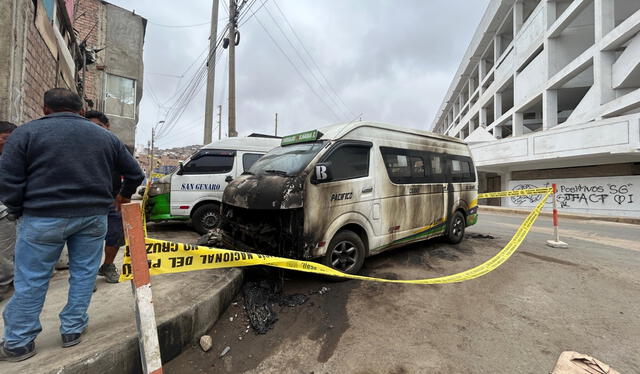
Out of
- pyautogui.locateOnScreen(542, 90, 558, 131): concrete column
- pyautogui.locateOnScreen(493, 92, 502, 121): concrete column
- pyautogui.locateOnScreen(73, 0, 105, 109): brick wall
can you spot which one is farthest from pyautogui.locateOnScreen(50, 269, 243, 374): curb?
pyautogui.locateOnScreen(493, 92, 502, 121): concrete column

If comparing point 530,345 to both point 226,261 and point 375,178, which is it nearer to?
point 375,178

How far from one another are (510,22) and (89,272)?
34356mm

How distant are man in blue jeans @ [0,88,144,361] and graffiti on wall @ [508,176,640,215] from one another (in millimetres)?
19714

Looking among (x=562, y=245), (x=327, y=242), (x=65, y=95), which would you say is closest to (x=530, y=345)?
(x=327, y=242)

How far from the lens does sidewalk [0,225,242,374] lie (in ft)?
6.03

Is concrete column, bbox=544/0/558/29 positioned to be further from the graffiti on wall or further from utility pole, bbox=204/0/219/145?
utility pole, bbox=204/0/219/145

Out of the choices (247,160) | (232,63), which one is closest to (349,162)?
(247,160)

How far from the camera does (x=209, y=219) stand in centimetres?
625

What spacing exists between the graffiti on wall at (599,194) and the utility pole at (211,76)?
18.7 metres

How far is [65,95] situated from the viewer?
6.63 ft

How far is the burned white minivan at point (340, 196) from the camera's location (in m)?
3.43

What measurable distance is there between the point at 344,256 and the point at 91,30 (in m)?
17.6

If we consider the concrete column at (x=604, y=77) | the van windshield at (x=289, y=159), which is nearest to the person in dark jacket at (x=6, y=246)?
the van windshield at (x=289, y=159)

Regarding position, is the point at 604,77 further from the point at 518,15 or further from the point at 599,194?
the point at 518,15
